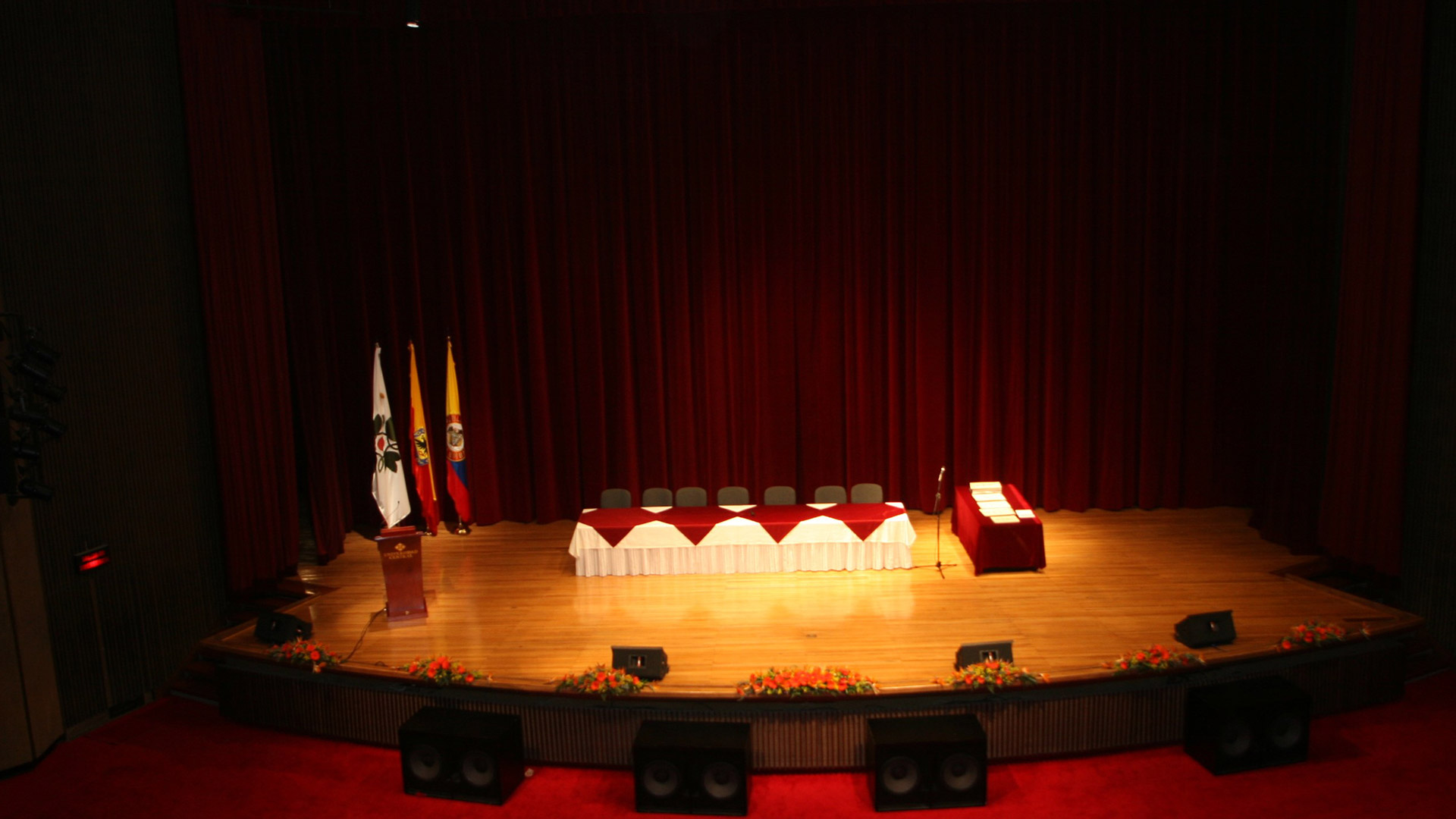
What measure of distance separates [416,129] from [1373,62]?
925cm

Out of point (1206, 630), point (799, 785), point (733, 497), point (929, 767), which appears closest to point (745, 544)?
point (733, 497)

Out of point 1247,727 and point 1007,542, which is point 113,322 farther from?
point 1247,727

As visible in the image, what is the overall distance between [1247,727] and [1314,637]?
114 centimetres

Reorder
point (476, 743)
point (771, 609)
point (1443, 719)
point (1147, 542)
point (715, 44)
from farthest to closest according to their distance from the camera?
point (715, 44)
point (1147, 542)
point (771, 609)
point (1443, 719)
point (476, 743)

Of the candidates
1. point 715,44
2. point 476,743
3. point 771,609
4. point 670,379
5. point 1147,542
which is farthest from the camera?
point 670,379

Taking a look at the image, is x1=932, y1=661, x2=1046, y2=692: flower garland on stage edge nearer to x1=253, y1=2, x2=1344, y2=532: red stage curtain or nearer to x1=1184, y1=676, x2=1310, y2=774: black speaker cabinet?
x1=1184, y1=676, x2=1310, y2=774: black speaker cabinet

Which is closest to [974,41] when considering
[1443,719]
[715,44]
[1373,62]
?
[715,44]

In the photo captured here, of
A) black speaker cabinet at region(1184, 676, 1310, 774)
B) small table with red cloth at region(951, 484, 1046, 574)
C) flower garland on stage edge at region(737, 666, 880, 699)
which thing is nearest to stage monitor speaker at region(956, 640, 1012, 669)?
flower garland on stage edge at region(737, 666, 880, 699)

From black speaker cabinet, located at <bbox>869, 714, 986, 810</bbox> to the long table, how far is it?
9.39ft

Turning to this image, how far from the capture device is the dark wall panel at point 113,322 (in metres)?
6.63

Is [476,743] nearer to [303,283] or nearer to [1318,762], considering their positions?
[1318,762]

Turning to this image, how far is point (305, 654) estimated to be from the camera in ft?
22.3

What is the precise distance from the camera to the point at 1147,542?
30.3ft

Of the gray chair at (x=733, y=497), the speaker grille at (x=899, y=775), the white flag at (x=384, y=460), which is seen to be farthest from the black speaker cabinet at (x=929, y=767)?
the white flag at (x=384, y=460)
